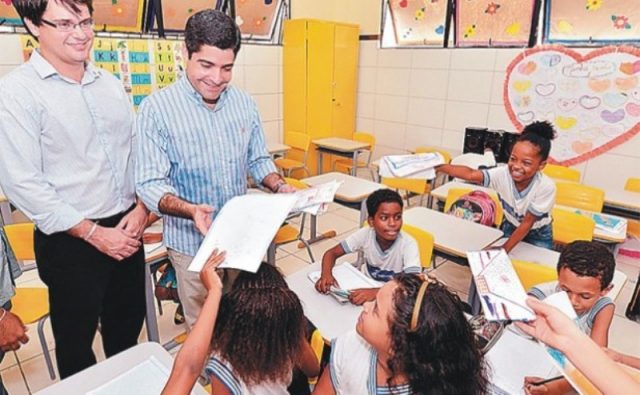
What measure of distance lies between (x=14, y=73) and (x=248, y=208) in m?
0.85

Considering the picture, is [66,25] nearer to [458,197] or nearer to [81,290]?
[81,290]

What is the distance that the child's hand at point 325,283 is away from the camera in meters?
1.73

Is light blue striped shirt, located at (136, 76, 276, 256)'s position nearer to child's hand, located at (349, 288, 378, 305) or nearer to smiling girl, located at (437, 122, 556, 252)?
child's hand, located at (349, 288, 378, 305)

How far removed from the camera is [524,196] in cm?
232

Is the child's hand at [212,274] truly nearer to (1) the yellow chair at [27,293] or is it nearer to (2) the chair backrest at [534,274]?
(2) the chair backrest at [534,274]

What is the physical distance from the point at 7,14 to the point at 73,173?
9.24 ft

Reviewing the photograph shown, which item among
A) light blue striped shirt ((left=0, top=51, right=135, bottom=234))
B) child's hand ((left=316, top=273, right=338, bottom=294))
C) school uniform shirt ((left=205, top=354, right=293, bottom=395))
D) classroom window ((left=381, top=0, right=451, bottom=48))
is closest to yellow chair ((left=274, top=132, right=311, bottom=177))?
classroom window ((left=381, top=0, right=451, bottom=48))

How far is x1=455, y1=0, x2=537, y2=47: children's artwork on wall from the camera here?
4109 mm

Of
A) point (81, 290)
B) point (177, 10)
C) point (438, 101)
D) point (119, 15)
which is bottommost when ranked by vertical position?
point (81, 290)

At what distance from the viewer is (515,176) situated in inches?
88.7

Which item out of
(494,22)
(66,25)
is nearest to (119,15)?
(66,25)

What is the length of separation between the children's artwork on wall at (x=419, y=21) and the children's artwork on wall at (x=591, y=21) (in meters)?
1.13

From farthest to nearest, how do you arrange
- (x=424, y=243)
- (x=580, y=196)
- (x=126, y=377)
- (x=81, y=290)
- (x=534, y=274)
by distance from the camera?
1. (x=580, y=196)
2. (x=424, y=243)
3. (x=534, y=274)
4. (x=81, y=290)
5. (x=126, y=377)

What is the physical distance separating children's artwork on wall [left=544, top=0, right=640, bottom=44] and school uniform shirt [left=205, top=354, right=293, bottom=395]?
166 inches
